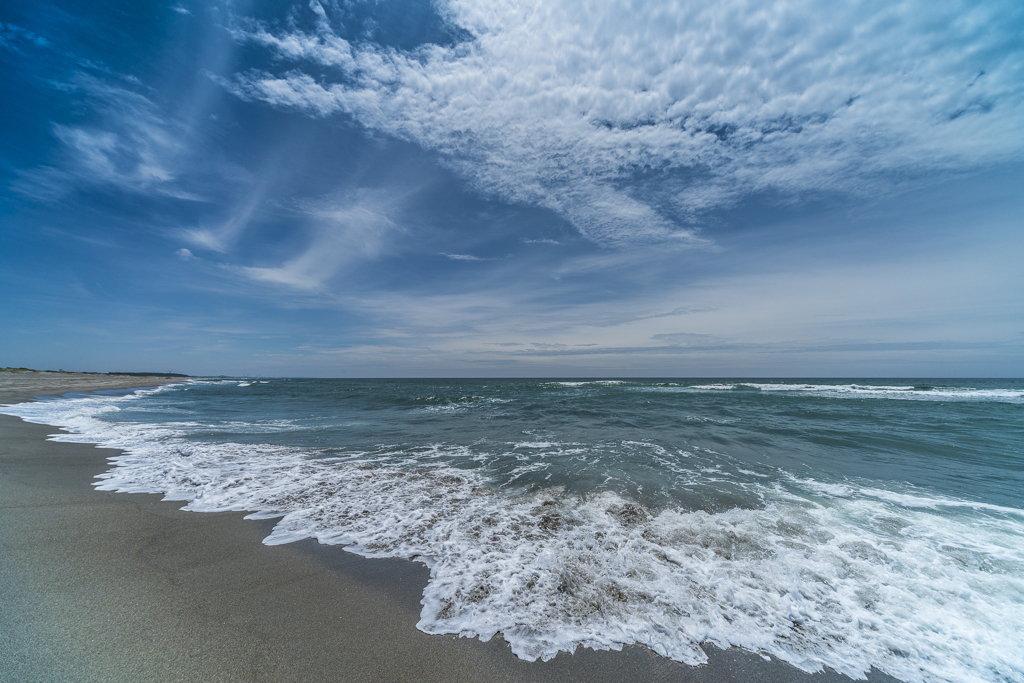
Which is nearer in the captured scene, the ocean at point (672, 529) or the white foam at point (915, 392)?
the ocean at point (672, 529)

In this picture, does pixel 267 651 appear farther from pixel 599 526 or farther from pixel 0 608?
pixel 599 526

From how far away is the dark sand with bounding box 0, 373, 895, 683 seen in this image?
2.52m

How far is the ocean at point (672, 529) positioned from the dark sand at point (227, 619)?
0.23 m

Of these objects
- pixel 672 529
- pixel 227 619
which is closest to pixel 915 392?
pixel 672 529

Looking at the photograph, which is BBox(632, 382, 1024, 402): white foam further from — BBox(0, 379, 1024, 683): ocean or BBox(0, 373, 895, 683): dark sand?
BBox(0, 373, 895, 683): dark sand

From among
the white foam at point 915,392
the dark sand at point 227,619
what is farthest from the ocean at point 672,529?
the white foam at point 915,392

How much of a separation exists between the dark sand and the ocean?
0.74ft

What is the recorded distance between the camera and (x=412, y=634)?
297 centimetres

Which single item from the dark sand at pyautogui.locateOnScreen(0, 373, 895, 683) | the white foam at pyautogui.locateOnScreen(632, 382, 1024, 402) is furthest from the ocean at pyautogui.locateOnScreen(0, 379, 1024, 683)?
the white foam at pyautogui.locateOnScreen(632, 382, 1024, 402)

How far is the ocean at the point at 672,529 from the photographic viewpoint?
10.3 feet

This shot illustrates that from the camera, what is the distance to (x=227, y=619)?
3.00 m

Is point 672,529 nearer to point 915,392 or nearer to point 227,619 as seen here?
point 227,619

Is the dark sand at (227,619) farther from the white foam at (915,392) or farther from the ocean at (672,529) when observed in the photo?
the white foam at (915,392)

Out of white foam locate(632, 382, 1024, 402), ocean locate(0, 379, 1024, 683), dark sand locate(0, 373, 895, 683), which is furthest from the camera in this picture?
white foam locate(632, 382, 1024, 402)
